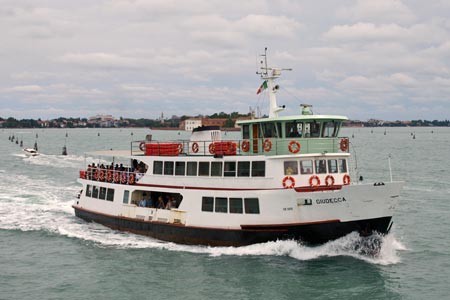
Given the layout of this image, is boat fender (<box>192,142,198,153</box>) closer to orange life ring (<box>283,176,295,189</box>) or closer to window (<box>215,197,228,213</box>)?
window (<box>215,197,228,213</box>)

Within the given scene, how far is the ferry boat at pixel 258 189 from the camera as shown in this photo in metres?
19.8

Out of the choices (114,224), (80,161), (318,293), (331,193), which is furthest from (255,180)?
(80,161)

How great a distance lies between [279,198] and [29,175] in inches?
1493

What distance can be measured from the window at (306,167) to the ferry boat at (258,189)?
0.04 m

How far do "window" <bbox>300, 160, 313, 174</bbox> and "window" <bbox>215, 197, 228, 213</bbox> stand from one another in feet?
12.0

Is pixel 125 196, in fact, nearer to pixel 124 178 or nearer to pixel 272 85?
pixel 124 178

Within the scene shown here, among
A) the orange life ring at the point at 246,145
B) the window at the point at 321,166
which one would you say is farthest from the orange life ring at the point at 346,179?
the orange life ring at the point at 246,145

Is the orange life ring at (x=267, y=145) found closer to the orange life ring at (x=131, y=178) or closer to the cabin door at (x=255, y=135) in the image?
the cabin door at (x=255, y=135)

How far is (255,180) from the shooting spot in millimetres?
21203

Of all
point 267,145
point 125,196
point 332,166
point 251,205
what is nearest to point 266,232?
point 251,205

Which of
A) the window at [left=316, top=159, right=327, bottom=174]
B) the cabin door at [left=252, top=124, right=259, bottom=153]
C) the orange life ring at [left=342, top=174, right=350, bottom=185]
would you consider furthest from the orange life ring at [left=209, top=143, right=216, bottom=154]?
the orange life ring at [left=342, top=174, right=350, bottom=185]

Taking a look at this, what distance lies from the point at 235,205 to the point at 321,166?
4.22m

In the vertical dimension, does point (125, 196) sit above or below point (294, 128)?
below

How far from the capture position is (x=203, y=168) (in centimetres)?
2253
